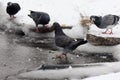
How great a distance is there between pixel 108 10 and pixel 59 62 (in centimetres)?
387

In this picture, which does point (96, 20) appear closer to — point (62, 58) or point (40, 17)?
point (40, 17)

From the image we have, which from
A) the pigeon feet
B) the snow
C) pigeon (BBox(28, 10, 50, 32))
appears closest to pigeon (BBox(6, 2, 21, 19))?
the snow

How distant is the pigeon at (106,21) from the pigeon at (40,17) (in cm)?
142

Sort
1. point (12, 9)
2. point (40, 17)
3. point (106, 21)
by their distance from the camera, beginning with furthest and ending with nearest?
point (12, 9), point (40, 17), point (106, 21)

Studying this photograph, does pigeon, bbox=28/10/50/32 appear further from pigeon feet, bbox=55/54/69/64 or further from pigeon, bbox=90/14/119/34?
pigeon feet, bbox=55/54/69/64

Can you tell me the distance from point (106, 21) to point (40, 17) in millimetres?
2081

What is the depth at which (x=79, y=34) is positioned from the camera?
42.6 feet

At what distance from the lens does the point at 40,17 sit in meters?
13.6

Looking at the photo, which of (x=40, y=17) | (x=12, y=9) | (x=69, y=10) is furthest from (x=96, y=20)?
(x=12, y=9)

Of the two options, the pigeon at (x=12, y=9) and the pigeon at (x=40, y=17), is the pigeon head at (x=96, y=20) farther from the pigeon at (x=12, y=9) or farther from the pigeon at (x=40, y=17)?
the pigeon at (x=12, y=9)

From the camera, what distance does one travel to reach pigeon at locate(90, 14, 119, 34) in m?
12.5

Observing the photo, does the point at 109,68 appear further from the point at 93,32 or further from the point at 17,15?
the point at 17,15

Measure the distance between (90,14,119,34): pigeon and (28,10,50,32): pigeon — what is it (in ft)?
4.65

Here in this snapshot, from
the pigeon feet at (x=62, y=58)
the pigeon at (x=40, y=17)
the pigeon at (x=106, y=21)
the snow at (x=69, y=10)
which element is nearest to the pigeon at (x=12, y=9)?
the snow at (x=69, y=10)
